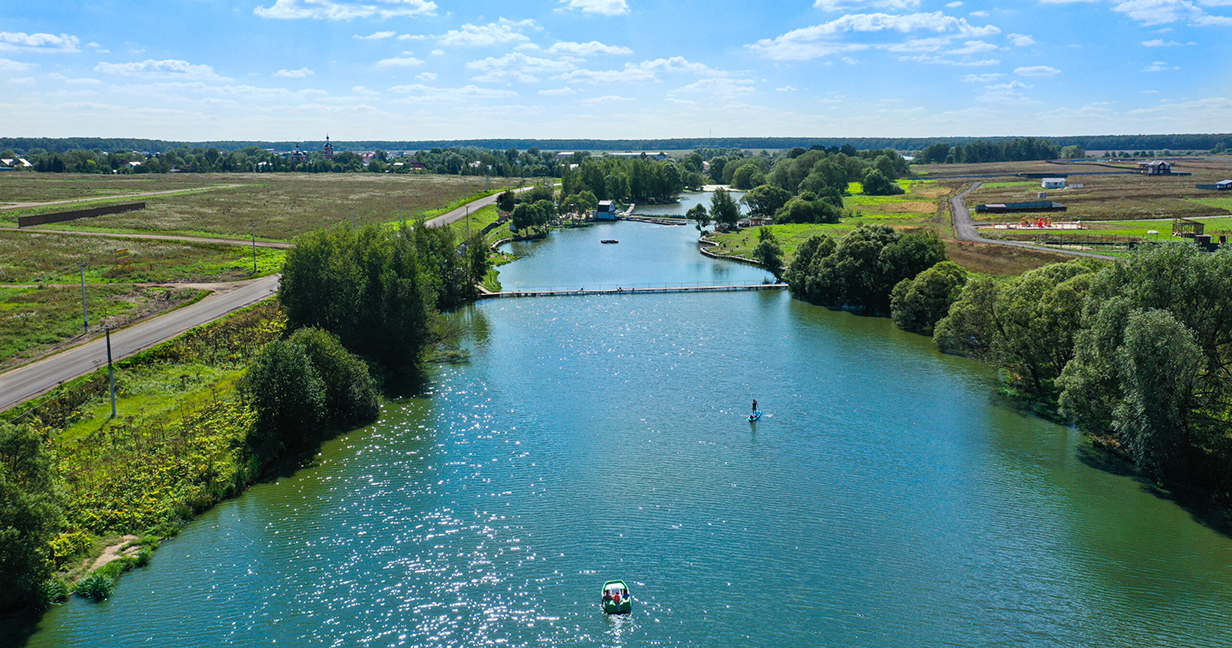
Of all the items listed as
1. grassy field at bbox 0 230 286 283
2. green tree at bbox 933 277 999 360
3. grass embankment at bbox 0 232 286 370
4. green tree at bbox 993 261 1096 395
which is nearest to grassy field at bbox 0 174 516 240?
grassy field at bbox 0 230 286 283

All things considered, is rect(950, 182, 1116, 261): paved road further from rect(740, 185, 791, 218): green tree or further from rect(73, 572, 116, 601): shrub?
rect(73, 572, 116, 601): shrub

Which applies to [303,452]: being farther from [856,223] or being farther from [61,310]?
[856,223]

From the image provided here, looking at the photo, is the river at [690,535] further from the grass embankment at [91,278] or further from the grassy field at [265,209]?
the grassy field at [265,209]

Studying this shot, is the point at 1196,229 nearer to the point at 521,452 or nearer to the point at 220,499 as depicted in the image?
the point at 521,452

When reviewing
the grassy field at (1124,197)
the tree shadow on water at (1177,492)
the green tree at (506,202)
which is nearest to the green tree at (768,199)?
the grassy field at (1124,197)

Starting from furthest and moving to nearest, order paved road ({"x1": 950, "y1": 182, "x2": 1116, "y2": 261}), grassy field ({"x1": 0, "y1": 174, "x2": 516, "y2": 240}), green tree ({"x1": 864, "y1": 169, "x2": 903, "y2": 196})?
green tree ({"x1": 864, "y1": 169, "x2": 903, "y2": 196}), grassy field ({"x1": 0, "y1": 174, "x2": 516, "y2": 240}), paved road ({"x1": 950, "y1": 182, "x2": 1116, "y2": 261})

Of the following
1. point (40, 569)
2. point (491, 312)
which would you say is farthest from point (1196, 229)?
Answer: point (40, 569)

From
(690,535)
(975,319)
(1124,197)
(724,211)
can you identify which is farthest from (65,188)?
(1124,197)
